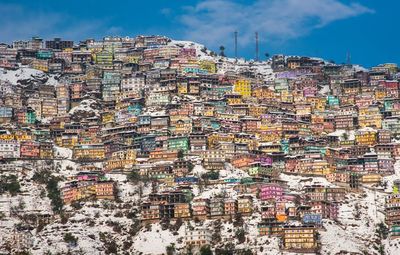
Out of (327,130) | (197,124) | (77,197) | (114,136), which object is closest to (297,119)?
(327,130)

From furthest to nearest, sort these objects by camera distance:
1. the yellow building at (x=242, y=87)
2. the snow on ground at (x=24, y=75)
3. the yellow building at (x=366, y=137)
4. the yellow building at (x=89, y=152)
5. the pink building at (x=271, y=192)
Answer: the snow on ground at (x=24, y=75) < the yellow building at (x=242, y=87) < the yellow building at (x=366, y=137) < the yellow building at (x=89, y=152) < the pink building at (x=271, y=192)

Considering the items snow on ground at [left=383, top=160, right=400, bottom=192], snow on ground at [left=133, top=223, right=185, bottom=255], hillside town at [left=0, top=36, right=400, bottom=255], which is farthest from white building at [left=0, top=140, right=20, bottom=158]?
snow on ground at [left=383, top=160, right=400, bottom=192]

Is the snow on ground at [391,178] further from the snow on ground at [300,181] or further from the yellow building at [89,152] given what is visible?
the yellow building at [89,152]

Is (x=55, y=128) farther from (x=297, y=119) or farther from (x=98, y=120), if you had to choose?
(x=297, y=119)

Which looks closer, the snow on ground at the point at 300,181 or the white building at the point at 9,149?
the snow on ground at the point at 300,181

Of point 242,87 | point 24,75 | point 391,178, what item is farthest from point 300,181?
point 24,75

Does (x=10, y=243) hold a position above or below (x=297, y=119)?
below

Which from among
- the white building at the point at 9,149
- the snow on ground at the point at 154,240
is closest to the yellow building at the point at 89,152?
the white building at the point at 9,149
